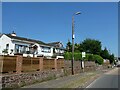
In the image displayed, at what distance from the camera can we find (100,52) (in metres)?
107

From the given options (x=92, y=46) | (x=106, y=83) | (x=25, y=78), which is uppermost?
(x=92, y=46)

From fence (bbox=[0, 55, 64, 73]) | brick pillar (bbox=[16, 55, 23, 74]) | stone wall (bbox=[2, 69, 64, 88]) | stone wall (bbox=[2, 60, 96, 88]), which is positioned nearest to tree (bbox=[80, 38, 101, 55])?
stone wall (bbox=[2, 60, 96, 88])

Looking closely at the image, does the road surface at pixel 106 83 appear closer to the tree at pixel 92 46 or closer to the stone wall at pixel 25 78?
the stone wall at pixel 25 78

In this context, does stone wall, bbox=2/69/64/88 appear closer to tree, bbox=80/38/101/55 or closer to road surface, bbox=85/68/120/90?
road surface, bbox=85/68/120/90

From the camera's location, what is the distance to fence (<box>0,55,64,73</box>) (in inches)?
649

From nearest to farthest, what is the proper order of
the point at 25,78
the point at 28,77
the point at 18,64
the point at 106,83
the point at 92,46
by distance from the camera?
the point at 18,64 → the point at 25,78 → the point at 28,77 → the point at 106,83 → the point at 92,46

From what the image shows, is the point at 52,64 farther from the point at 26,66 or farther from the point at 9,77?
the point at 9,77

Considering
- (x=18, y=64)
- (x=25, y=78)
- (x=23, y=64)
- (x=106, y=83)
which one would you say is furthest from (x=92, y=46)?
(x=18, y=64)

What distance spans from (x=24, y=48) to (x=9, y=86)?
50.4 metres

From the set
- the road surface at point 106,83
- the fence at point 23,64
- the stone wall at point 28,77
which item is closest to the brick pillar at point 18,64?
the fence at point 23,64

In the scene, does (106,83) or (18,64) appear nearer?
(18,64)

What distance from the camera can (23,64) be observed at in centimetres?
1931

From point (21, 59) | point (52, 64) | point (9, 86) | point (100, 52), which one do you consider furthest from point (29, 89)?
point (100, 52)

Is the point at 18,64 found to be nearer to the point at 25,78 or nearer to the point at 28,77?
the point at 25,78
